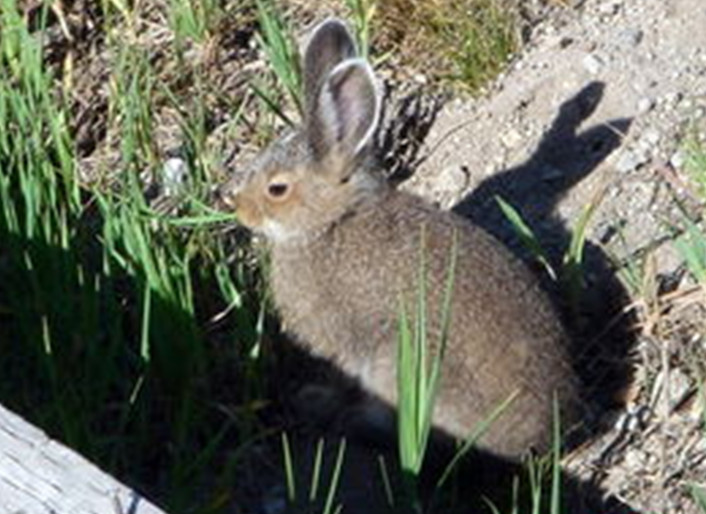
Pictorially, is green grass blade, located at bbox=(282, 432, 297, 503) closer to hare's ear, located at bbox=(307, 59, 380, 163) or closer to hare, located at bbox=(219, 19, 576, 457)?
hare, located at bbox=(219, 19, 576, 457)

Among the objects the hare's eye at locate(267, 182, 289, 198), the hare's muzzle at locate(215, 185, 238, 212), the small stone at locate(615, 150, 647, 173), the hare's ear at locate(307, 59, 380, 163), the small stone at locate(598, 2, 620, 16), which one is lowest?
the hare's muzzle at locate(215, 185, 238, 212)

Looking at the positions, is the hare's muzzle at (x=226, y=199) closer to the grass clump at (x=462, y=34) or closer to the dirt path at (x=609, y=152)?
the dirt path at (x=609, y=152)

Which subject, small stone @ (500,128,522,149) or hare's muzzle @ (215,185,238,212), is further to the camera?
small stone @ (500,128,522,149)

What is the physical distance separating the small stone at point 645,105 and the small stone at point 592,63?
8.3 inches

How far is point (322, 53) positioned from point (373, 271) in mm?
560

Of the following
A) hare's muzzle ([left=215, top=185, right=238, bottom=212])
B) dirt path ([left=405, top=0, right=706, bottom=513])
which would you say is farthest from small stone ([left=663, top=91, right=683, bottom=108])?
hare's muzzle ([left=215, top=185, right=238, bottom=212])

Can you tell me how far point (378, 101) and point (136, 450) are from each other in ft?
3.43

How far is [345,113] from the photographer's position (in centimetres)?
574

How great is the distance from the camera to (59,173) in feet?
20.1

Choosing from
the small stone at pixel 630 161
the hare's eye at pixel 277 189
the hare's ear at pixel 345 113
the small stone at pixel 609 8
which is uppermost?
the hare's ear at pixel 345 113

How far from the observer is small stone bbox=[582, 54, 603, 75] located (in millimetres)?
6438

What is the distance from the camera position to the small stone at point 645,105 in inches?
245

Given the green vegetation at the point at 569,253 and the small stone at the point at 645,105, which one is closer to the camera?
the green vegetation at the point at 569,253

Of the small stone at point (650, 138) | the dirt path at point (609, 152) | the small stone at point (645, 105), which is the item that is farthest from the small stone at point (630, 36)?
the small stone at point (650, 138)
